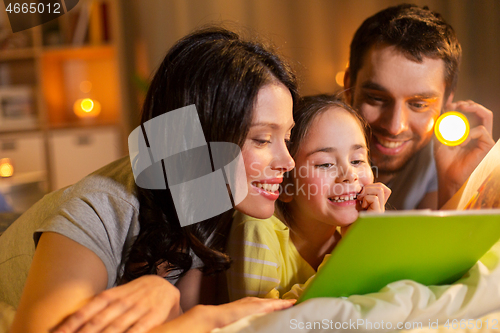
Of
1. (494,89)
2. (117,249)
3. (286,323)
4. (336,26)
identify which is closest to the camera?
(286,323)

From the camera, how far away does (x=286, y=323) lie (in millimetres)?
534

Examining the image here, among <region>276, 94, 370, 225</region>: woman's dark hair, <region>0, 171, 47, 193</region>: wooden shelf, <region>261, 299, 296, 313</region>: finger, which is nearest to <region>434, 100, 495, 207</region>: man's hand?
<region>276, 94, 370, 225</region>: woman's dark hair

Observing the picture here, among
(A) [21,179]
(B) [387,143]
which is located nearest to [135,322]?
(B) [387,143]

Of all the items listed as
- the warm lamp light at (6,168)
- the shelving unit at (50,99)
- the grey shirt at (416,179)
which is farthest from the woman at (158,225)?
the shelving unit at (50,99)

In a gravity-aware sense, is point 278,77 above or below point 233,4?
below

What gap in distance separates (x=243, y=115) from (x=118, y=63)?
2.49 metres

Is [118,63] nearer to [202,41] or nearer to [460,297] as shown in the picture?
[202,41]

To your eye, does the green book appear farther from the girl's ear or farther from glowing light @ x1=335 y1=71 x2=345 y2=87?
glowing light @ x1=335 y1=71 x2=345 y2=87

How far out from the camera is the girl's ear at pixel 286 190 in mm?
1026

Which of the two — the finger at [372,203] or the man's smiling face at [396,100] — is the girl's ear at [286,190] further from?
the man's smiling face at [396,100]

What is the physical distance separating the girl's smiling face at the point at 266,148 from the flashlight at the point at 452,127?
48 cm

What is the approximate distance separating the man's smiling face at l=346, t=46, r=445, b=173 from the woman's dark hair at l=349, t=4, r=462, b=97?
0.02 m

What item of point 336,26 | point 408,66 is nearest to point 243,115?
point 408,66

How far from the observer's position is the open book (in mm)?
500
